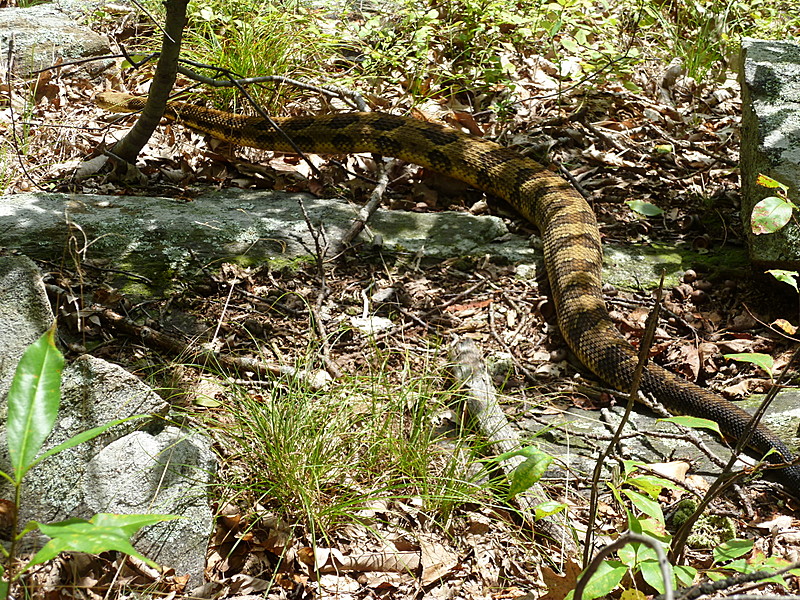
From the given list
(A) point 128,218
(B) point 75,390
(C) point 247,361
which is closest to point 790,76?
(C) point 247,361

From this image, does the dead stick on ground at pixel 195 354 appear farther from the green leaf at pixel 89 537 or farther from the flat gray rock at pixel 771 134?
the flat gray rock at pixel 771 134

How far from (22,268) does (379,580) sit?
180 cm

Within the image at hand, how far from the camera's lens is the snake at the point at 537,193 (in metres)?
3.68

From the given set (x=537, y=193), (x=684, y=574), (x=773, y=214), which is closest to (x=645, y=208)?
(x=537, y=193)

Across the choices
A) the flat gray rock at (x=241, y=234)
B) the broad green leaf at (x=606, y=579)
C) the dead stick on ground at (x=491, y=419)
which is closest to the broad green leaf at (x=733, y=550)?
the broad green leaf at (x=606, y=579)

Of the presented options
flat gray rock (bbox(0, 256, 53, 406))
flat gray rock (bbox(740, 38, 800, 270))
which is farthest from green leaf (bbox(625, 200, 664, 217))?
flat gray rock (bbox(0, 256, 53, 406))

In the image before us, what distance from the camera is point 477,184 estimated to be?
18.5ft

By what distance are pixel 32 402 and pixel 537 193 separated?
444 cm

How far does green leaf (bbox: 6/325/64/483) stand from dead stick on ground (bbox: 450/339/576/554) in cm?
175

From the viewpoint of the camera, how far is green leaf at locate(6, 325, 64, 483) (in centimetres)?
123

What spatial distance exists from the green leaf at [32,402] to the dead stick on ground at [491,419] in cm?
175

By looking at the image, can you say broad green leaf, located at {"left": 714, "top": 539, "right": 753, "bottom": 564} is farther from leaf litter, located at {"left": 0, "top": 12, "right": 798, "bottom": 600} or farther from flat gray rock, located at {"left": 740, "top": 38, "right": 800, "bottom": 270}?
flat gray rock, located at {"left": 740, "top": 38, "right": 800, "bottom": 270}

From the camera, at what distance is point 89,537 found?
1.21m

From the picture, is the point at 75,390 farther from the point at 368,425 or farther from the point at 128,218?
the point at 128,218
